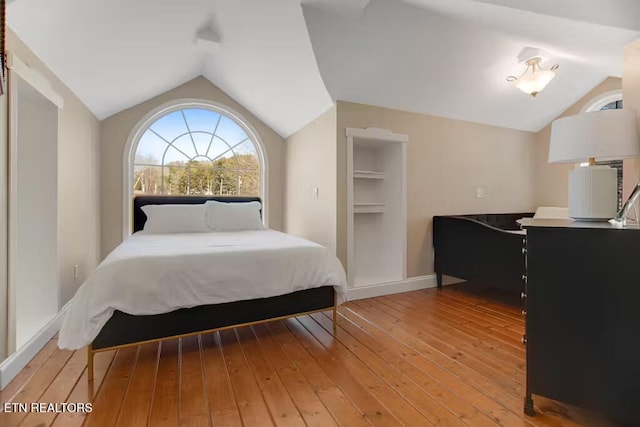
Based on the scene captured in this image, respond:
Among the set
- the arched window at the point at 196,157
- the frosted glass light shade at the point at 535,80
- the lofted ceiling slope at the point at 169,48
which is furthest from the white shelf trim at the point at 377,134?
the arched window at the point at 196,157

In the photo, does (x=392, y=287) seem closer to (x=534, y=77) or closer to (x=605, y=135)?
(x=605, y=135)

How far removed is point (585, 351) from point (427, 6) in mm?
2501

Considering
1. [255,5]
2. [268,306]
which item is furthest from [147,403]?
[255,5]

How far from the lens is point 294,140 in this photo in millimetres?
4195

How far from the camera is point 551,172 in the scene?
4.26 meters

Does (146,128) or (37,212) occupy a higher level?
(146,128)

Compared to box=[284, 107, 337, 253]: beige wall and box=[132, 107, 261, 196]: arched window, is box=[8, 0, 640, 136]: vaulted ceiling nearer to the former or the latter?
box=[284, 107, 337, 253]: beige wall

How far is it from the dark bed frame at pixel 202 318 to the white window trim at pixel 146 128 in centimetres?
225

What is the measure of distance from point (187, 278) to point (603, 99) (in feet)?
17.1

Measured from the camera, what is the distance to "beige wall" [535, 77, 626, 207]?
13.2ft

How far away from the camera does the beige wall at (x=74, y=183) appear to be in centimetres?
241

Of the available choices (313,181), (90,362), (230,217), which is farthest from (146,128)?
(90,362)

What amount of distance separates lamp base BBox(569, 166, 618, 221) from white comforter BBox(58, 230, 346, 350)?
61.9 inches

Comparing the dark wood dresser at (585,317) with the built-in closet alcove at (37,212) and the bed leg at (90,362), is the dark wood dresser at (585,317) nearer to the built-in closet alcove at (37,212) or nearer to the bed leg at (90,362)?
the bed leg at (90,362)
